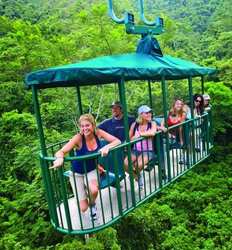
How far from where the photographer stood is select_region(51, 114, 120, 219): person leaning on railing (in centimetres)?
353

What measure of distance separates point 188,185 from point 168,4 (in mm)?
23741

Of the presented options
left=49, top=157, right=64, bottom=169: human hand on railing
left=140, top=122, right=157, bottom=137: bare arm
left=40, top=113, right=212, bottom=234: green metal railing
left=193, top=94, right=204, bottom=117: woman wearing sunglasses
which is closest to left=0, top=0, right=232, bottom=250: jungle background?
left=40, top=113, right=212, bottom=234: green metal railing

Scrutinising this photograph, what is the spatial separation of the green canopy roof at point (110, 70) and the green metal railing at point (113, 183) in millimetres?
760

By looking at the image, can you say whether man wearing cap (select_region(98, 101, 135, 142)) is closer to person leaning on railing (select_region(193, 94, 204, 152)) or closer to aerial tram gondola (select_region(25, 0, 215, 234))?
aerial tram gondola (select_region(25, 0, 215, 234))

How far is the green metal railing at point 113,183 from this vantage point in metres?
3.55

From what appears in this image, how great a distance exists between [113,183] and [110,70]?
1.32 meters

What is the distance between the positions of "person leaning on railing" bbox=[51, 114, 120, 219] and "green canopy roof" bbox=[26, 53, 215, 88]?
0.48 m

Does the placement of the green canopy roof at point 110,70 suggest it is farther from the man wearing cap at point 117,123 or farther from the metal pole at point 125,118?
the man wearing cap at point 117,123

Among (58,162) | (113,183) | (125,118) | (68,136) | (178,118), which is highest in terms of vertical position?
(125,118)

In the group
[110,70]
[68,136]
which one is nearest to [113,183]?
[110,70]

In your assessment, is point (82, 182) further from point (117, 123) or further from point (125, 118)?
point (117, 123)

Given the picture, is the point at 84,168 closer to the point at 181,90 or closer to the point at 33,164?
the point at 33,164

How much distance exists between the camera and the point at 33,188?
7.29 metres

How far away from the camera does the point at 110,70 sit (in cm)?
346
